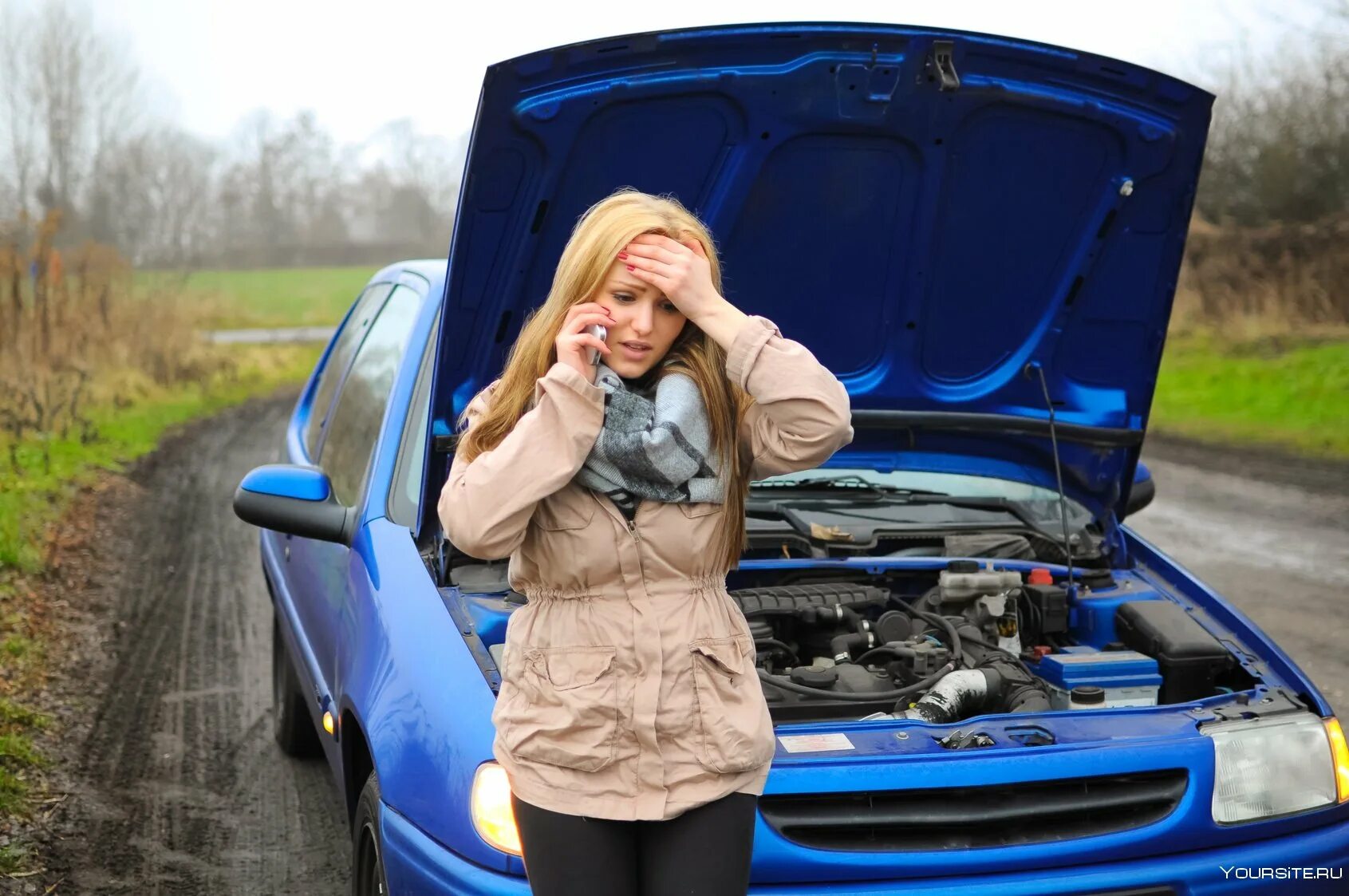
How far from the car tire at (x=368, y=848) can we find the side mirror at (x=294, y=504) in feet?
2.80

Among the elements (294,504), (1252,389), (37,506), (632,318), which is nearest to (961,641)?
(632,318)

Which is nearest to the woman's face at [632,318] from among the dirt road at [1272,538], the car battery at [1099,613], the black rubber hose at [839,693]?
the black rubber hose at [839,693]

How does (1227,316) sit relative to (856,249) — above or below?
below

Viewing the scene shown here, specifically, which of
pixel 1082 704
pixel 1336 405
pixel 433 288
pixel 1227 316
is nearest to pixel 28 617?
pixel 433 288

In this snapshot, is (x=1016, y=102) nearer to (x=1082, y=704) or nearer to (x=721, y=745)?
(x=1082, y=704)

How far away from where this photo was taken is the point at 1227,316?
1897 cm

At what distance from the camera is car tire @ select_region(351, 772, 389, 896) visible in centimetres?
288

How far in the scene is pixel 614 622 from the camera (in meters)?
2.07

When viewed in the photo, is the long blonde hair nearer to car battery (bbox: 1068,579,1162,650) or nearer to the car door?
the car door

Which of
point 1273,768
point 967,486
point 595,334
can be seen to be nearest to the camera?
point 595,334

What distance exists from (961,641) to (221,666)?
3.81 m

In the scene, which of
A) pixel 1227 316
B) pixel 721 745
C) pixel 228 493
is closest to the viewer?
pixel 721 745

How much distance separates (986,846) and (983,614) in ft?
3.47

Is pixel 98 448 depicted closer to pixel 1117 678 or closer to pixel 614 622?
pixel 1117 678
